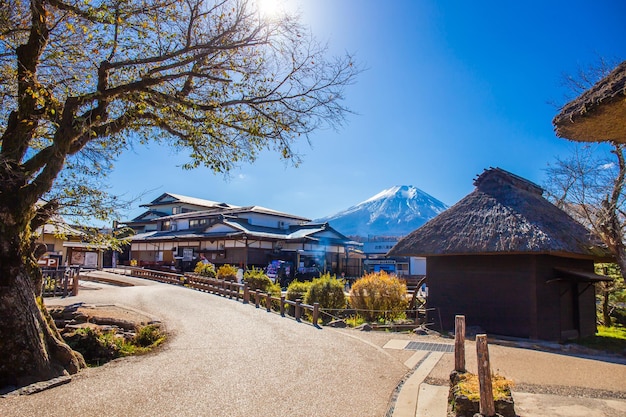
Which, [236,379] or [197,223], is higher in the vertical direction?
[197,223]

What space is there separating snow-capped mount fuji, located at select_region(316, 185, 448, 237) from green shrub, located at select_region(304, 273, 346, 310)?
120 m

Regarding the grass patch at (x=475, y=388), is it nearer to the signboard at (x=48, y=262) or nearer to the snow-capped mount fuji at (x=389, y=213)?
the signboard at (x=48, y=262)

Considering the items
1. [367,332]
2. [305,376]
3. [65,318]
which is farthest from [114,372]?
[367,332]

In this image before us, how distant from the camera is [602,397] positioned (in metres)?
6.76

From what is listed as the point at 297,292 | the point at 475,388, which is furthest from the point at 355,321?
the point at 475,388

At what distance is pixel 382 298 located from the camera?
1588 centimetres

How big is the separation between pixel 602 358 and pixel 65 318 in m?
14.2

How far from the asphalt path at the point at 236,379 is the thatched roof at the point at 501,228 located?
4.42 m

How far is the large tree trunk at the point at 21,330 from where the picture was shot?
264 inches

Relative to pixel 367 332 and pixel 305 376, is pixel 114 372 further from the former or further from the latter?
pixel 367 332

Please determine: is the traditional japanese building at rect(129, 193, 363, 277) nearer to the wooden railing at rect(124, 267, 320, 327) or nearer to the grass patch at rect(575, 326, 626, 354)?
the wooden railing at rect(124, 267, 320, 327)

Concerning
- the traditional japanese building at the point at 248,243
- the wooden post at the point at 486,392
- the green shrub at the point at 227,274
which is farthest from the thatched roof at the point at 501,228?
the traditional japanese building at the point at 248,243

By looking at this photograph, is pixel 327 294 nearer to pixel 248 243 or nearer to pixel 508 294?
pixel 508 294

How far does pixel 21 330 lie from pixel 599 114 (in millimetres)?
8537
